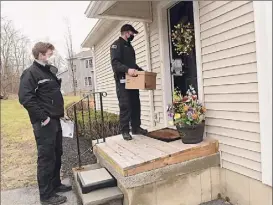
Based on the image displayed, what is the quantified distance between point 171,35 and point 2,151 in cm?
496

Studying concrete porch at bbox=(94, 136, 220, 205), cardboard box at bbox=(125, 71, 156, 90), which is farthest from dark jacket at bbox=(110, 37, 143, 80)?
concrete porch at bbox=(94, 136, 220, 205)

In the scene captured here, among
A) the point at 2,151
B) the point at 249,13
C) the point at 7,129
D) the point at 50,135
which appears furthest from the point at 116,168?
the point at 7,129

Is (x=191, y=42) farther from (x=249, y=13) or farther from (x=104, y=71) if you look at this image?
(x=104, y=71)

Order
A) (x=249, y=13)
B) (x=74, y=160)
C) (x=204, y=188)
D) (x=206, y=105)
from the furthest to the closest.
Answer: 1. (x=74, y=160)
2. (x=206, y=105)
3. (x=204, y=188)
4. (x=249, y=13)

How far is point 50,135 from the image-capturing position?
3.07m

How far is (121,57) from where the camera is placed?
354cm

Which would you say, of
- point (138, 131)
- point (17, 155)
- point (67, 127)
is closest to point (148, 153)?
point (138, 131)

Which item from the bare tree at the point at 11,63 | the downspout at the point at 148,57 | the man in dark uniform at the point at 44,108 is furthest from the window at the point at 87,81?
the man in dark uniform at the point at 44,108

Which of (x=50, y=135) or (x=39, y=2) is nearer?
(x=39, y=2)

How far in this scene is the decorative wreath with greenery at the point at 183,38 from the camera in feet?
12.5

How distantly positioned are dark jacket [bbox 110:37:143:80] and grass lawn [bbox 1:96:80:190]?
82.9 inches


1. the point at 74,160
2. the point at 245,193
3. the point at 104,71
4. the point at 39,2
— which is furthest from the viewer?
the point at 104,71

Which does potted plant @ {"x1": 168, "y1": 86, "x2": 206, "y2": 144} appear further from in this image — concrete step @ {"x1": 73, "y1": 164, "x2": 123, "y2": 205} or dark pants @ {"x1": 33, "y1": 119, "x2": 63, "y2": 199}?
dark pants @ {"x1": 33, "y1": 119, "x2": 63, "y2": 199}

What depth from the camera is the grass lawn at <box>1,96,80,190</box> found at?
4.29 m
